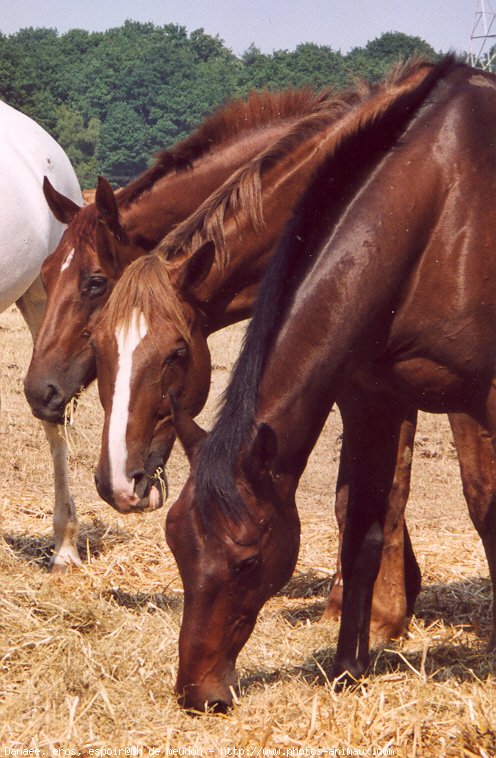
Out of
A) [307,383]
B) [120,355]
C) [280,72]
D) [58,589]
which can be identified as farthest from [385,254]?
[280,72]

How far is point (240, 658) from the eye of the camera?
356 cm

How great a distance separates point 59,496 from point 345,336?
2649 mm

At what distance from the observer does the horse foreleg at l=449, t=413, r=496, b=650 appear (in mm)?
3666

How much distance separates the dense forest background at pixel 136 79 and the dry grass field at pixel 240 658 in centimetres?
3440

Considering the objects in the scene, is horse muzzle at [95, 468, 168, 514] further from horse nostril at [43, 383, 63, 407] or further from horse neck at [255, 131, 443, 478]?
horse nostril at [43, 383, 63, 407]

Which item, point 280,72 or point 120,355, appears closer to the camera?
point 120,355

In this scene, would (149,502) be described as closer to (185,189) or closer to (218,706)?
(218,706)

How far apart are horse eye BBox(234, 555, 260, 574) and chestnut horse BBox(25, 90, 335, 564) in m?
1.74

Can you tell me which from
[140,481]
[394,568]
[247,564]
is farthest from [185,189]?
[247,564]

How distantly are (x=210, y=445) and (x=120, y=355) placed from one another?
0.77m

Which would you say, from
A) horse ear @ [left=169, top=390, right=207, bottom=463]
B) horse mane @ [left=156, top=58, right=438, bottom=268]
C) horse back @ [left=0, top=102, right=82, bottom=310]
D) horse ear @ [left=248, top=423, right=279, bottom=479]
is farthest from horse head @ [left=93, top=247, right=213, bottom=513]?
horse back @ [left=0, top=102, right=82, bottom=310]

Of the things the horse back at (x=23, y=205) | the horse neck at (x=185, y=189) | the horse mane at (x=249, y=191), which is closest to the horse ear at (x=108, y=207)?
the horse neck at (x=185, y=189)

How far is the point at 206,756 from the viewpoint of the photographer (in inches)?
104

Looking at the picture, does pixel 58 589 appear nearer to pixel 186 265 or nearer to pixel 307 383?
pixel 186 265
